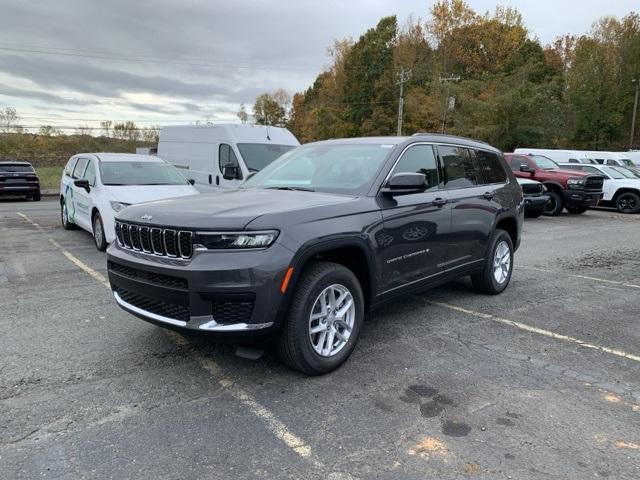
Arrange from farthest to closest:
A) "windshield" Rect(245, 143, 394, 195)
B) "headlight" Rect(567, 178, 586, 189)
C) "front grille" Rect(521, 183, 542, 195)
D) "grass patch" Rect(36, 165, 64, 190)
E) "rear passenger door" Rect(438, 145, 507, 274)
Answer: "grass patch" Rect(36, 165, 64, 190) < "headlight" Rect(567, 178, 586, 189) < "front grille" Rect(521, 183, 542, 195) < "rear passenger door" Rect(438, 145, 507, 274) < "windshield" Rect(245, 143, 394, 195)

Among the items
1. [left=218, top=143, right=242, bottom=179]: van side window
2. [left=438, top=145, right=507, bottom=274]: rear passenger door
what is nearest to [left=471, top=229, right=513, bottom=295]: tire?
[left=438, top=145, right=507, bottom=274]: rear passenger door

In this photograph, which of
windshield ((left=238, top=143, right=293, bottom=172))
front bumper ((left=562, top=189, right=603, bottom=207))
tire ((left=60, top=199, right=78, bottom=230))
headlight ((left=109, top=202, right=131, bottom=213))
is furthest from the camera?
front bumper ((left=562, top=189, right=603, bottom=207))

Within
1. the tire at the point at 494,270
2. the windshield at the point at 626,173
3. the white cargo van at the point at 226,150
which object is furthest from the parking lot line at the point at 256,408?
the windshield at the point at 626,173

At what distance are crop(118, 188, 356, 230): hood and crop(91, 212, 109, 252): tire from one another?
4.76 meters

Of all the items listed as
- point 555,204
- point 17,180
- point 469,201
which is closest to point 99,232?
point 469,201

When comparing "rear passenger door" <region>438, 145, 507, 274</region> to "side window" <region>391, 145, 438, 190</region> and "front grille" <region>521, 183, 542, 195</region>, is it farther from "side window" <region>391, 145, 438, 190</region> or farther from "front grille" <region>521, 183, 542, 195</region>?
"front grille" <region>521, 183, 542, 195</region>

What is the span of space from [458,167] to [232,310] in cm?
325

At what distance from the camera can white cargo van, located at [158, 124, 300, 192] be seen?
1155 cm

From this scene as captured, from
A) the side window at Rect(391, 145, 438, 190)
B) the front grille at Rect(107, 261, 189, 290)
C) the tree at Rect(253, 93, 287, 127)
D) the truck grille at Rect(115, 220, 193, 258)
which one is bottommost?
the front grille at Rect(107, 261, 189, 290)

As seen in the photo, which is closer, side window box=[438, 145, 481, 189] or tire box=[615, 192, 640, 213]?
side window box=[438, 145, 481, 189]

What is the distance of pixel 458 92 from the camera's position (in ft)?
126

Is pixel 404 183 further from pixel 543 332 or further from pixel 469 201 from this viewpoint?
pixel 543 332

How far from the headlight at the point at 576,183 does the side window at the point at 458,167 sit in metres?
11.9

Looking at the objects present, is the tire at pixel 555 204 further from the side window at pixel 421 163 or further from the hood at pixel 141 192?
the side window at pixel 421 163
